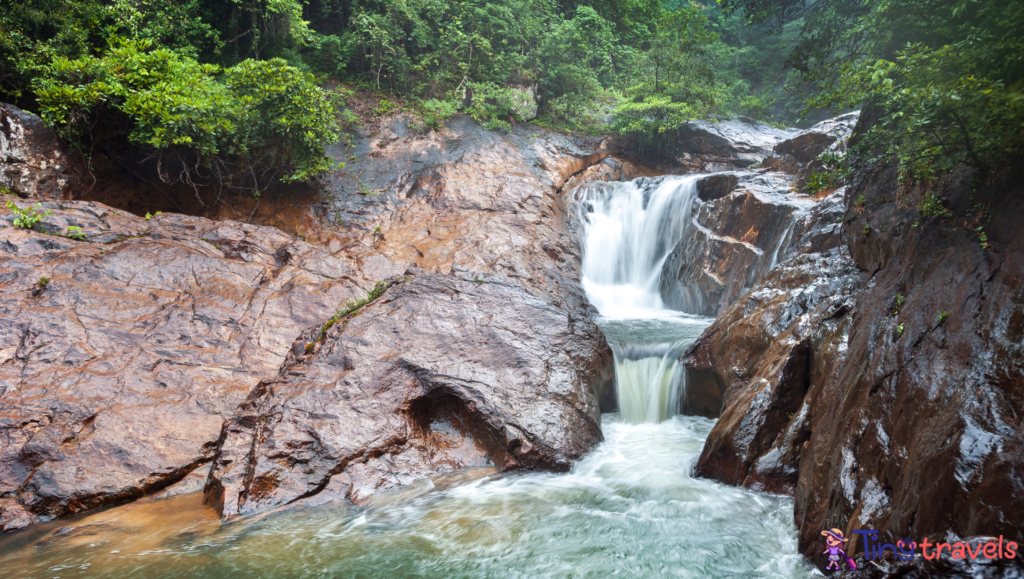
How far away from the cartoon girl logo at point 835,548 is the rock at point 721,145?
15378mm

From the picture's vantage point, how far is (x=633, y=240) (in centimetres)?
1394

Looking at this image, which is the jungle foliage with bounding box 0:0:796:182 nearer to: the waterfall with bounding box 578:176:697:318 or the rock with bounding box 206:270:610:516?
the waterfall with bounding box 578:176:697:318

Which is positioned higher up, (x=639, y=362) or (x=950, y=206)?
(x=950, y=206)

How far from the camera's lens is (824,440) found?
3828mm

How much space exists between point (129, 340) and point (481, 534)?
17.8 feet

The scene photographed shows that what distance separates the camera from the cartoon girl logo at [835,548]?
9.96 feet

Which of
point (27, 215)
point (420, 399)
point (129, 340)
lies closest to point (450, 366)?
point (420, 399)

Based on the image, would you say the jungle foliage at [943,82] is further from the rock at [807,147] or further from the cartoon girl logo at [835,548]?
the rock at [807,147]

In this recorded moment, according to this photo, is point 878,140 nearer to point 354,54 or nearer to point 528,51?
point 528,51

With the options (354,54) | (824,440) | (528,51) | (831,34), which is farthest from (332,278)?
(528,51)

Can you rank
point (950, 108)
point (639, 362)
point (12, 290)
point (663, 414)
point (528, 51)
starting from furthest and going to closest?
point (528, 51) → point (639, 362) → point (663, 414) → point (12, 290) → point (950, 108)

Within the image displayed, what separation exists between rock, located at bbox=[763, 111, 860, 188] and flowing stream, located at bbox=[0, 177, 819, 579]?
9.22 meters

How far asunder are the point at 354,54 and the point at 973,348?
60.0ft

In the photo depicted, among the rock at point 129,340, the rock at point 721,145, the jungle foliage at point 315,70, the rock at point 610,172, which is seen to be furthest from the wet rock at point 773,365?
the rock at point 721,145
